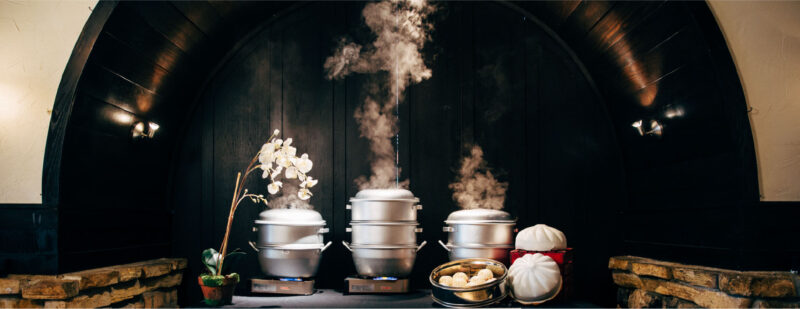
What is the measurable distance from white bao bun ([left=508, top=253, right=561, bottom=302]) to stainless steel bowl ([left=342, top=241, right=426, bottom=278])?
0.80m

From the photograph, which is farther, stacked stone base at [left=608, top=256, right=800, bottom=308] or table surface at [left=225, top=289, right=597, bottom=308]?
table surface at [left=225, top=289, right=597, bottom=308]

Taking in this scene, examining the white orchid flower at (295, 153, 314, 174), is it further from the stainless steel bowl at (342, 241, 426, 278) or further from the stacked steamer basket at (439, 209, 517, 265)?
the stacked steamer basket at (439, 209, 517, 265)

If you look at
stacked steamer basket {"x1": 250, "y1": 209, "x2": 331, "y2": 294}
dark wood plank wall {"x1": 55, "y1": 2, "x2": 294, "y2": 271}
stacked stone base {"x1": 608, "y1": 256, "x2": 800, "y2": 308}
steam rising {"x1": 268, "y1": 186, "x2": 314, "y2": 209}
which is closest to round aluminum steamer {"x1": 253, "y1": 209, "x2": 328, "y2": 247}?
stacked steamer basket {"x1": 250, "y1": 209, "x2": 331, "y2": 294}

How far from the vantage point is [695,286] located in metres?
3.35

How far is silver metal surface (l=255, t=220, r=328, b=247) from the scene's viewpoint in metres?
3.97

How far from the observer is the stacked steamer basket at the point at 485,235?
4.00m

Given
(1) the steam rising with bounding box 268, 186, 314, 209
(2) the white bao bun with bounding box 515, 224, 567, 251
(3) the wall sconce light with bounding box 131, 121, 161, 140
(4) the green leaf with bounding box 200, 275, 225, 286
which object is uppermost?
(3) the wall sconce light with bounding box 131, 121, 161, 140

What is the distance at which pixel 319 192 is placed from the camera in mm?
4688

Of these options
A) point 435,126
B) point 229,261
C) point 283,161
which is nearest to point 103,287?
point 229,261

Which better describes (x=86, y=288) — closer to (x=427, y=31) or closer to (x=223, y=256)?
(x=223, y=256)

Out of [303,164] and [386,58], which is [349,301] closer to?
[303,164]

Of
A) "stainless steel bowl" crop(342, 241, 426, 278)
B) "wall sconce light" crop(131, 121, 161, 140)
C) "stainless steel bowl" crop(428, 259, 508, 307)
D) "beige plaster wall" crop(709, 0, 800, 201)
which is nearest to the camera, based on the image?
"beige plaster wall" crop(709, 0, 800, 201)

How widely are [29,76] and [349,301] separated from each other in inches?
101

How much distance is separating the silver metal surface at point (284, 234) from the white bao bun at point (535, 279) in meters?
1.48
